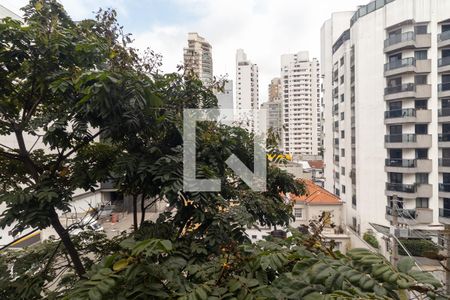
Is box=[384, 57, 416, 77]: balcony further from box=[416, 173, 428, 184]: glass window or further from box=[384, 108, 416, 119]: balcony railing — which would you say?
box=[416, 173, 428, 184]: glass window

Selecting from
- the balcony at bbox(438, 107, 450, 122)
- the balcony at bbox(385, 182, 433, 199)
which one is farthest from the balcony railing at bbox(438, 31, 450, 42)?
the balcony at bbox(385, 182, 433, 199)

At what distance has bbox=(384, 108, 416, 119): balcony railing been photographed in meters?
12.2

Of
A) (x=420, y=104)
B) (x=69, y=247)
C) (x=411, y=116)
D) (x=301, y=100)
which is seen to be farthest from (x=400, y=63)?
(x=301, y=100)

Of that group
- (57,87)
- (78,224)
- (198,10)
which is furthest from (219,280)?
(198,10)

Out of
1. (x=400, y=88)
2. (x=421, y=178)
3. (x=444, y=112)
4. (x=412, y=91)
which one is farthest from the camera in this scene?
(x=400, y=88)

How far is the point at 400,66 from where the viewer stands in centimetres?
1229

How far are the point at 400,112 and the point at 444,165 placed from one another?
9.85 ft

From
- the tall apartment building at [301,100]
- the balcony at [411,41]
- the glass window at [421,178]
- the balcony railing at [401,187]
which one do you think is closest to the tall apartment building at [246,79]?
the balcony at [411,41]

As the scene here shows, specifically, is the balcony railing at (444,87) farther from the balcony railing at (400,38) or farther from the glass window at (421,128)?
the balcony railing at (400,38)

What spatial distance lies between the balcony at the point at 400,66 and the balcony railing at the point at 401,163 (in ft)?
13.4

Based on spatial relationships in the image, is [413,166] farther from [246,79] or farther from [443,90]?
[246,79]

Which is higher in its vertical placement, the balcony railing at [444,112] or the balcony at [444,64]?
the balcony at [444,64]

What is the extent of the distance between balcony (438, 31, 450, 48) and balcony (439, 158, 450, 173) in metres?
5.20

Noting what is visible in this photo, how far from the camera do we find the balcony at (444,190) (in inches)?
463
